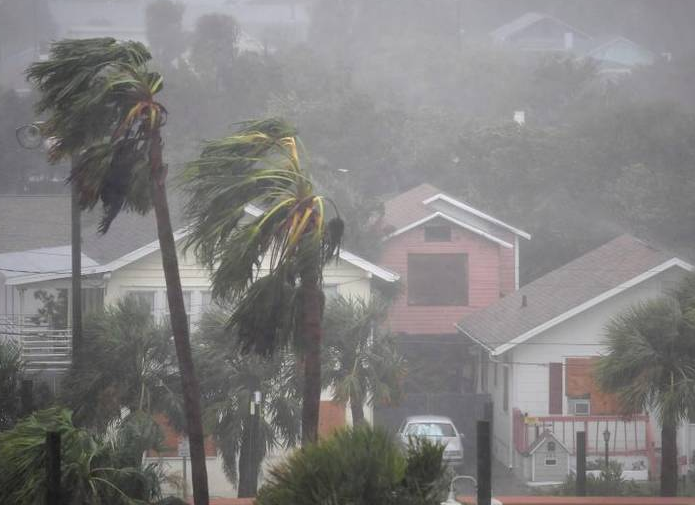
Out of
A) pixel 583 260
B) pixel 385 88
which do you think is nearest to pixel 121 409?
pixel 583 260

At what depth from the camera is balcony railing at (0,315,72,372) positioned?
23516 mm

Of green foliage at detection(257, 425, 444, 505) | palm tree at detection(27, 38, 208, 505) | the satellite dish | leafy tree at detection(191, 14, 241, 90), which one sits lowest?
green foliage at detection(257, 425, 444, 505)

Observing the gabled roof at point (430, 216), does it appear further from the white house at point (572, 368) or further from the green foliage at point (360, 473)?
the green foliage at point (360, 473)

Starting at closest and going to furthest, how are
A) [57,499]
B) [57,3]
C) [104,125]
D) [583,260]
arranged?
[57,499], [104,125], [583,260], [57,3]

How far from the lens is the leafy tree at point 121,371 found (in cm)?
1755

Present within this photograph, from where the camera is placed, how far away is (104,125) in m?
11.2

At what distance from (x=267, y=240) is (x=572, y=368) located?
723 inches

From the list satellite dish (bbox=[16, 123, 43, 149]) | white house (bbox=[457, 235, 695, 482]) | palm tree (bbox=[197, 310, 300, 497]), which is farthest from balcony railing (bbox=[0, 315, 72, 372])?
white house (bbox=[457, 235, 695, 482])

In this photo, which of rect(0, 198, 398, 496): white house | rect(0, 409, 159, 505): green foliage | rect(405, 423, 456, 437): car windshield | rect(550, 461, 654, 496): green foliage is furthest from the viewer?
rect(405, 423, 456, 437): car windshield

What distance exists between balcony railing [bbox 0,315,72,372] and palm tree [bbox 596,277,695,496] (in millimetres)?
11677

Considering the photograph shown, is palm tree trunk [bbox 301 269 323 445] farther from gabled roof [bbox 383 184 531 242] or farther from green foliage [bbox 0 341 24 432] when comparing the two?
gabled roof [bbox 383 184 531 242]

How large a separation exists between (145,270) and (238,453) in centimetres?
756

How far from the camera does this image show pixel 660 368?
18.0 meters

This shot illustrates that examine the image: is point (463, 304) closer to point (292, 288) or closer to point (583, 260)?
point (583, 260)
